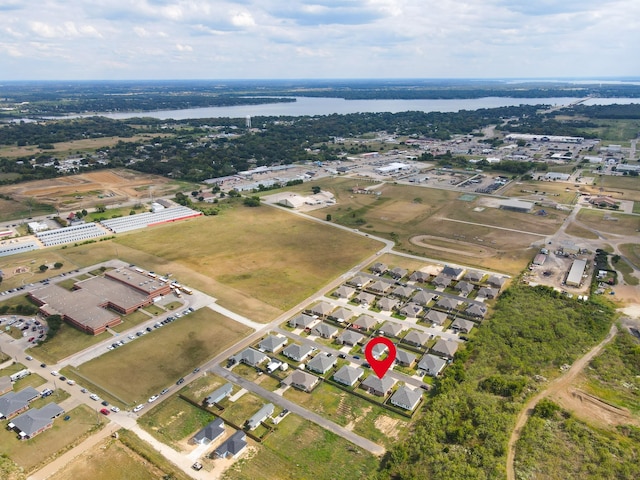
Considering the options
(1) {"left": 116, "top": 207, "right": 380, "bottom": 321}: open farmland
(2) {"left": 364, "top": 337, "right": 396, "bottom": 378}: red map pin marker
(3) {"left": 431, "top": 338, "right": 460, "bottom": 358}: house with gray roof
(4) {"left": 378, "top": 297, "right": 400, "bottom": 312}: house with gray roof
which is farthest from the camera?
(1) {"left": 116, "top": 207, "right": 380, "bottom": 321}: open farmland

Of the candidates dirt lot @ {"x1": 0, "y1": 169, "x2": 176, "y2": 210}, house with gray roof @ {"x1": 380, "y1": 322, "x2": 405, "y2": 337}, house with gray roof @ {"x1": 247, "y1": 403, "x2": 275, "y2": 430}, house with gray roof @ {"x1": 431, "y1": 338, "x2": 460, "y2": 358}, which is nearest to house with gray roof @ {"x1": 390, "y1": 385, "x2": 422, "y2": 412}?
house with gray roof @ {"x1": 431, "y1": 338, "x2": 460, "y2": 358}

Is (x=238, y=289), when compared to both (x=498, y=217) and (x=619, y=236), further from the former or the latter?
(x=619, y=236)

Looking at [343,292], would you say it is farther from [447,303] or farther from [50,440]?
[50,440]

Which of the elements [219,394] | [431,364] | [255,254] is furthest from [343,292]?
[219,394]

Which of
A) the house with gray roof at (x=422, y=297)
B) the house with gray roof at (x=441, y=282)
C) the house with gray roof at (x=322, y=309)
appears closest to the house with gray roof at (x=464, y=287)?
the house with gray roof at (x=441, y=282)

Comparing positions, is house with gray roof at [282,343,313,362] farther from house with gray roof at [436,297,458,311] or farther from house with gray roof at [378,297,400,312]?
house with gray roof at [436,297,458,311]

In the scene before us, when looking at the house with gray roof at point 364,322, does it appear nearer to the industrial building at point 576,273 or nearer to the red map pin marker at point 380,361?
the red map pin marker at point 380,361
